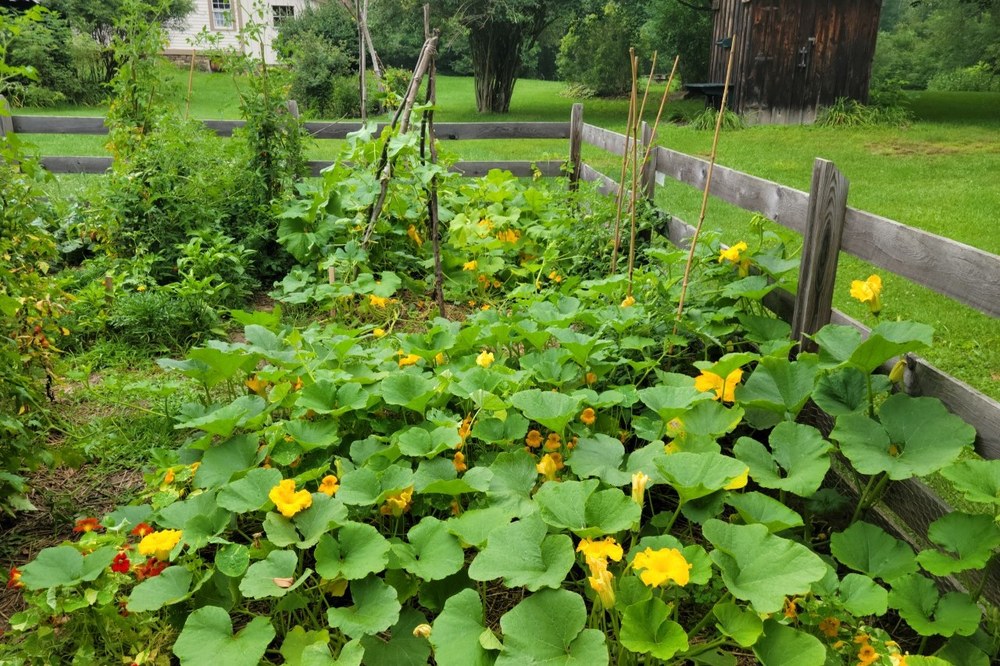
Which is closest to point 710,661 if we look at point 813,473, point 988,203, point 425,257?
point 813,473

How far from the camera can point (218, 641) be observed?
66.8 inches

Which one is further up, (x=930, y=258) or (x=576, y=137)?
(x=576, y=137)

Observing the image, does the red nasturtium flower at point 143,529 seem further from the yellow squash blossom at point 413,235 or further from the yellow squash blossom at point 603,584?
the yellow squash blossom at point 413,235

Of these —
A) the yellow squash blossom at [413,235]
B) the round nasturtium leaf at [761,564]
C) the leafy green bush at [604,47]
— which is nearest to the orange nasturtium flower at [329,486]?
the round nasturtium leaf at [761,564]

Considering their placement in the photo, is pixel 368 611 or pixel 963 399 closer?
pixel 368 611

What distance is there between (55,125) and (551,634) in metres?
6.91

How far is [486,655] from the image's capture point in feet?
5.34

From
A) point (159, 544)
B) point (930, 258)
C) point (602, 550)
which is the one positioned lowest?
point (159, 544)

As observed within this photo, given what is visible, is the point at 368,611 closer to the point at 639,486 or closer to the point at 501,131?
the point at 639,486

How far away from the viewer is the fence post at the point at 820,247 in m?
2.75

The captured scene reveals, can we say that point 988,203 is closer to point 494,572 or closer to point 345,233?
point 345,233

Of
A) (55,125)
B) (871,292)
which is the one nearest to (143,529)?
(871,292)

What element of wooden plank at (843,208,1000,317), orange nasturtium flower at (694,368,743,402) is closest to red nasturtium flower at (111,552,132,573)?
orange nasturtium flower at (694,368,743,402)

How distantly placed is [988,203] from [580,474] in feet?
20.1
